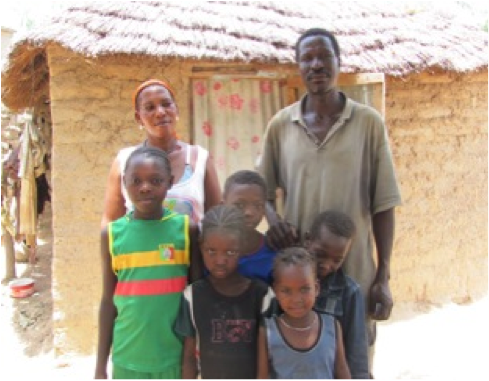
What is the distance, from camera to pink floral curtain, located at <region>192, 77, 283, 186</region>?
14.1 feet

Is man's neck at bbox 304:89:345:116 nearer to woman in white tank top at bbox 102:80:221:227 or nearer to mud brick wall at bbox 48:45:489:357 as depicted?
woman in white tank top at bbox 102:80:221:227

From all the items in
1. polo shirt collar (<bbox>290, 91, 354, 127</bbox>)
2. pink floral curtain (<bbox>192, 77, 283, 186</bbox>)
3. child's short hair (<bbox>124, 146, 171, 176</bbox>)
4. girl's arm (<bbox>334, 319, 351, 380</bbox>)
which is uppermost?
pink floral curtain (<bbox>192, 77, 283, 186</bbox>)

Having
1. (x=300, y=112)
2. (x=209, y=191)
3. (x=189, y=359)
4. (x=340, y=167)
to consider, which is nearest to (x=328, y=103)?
(x=300, y=112)

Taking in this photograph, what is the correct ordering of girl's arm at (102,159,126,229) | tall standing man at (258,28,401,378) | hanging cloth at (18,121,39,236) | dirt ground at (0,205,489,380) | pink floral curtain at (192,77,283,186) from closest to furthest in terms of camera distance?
tall standing man at (258,28,401,378), girl's arm at (102,159,126,229), dirt ground at (0,205,489,380), pink floral curtain at (192,77,283,186), hanging cloth at (18,121,39,236)

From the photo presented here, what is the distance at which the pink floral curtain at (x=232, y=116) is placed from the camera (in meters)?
4.29

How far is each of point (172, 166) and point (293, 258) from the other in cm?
63

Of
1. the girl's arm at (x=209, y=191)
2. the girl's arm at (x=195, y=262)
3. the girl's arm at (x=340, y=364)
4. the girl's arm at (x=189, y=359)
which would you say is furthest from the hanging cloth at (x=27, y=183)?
the girl's arm at (x=340, y=364)

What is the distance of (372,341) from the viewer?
2.05 m

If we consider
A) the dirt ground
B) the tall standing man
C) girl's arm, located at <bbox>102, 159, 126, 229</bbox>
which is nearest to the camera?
the tall standing man

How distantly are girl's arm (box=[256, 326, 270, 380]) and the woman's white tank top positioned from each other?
0.50 metres

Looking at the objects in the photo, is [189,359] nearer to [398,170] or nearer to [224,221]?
[224,221]

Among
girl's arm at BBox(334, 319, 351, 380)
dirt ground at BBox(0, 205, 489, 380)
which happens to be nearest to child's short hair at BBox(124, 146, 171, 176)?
girl's arm at BBox(334, 319, 351, 380)

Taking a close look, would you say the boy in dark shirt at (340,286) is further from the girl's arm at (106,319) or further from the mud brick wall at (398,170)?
the mud brick wall at (398,170)

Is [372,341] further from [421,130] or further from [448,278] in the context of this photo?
[448,278]
